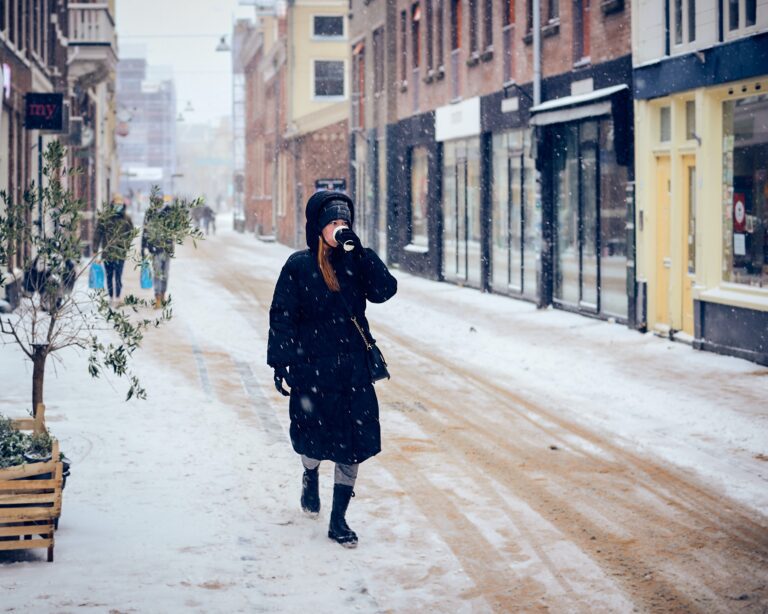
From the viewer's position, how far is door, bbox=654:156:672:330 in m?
17.5

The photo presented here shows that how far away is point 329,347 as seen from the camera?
6945 millimetres

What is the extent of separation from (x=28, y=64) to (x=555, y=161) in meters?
9.32

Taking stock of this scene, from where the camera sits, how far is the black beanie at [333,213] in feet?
22.3

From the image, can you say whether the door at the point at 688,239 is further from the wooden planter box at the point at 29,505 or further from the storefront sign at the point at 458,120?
the wooden planter box at the point at 29,505

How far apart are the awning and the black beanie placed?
1206cm

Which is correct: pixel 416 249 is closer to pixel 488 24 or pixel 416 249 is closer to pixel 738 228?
pixel 488 24

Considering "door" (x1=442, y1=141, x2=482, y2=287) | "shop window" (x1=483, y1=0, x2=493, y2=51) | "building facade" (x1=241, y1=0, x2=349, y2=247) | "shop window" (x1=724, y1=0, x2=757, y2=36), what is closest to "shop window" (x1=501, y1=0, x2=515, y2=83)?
"shop window" (x1=483, y1=0, x2=493, y2=51)

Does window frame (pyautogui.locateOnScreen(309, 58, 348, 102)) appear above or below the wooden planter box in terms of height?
above

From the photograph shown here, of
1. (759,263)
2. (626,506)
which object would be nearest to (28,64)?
(759,263)

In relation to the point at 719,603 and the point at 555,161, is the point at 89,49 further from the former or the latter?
the point at 719,603

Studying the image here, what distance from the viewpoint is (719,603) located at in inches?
233

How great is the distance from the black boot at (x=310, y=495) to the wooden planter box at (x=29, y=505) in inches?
54.2

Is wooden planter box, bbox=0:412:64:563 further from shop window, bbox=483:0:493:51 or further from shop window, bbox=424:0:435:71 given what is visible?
shop window, bbox=424:0:435:71

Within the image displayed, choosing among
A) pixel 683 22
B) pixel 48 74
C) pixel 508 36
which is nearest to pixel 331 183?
pixel 48 74
